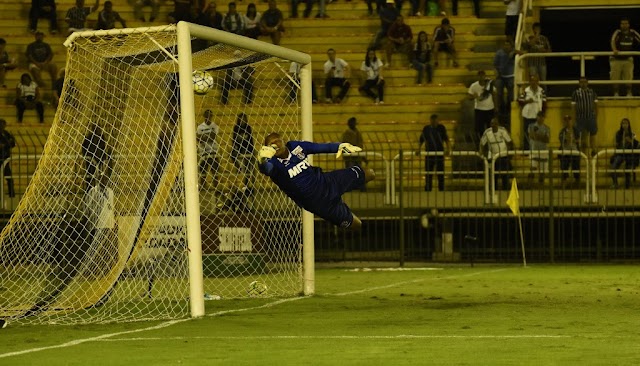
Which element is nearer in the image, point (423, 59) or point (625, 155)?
point (625, 155)

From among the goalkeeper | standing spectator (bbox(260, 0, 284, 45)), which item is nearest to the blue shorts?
the goalkeeper

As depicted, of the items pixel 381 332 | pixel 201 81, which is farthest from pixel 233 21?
pixel 381 332

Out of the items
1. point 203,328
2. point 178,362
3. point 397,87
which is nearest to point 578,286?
point 203,328

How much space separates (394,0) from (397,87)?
2.62 metres

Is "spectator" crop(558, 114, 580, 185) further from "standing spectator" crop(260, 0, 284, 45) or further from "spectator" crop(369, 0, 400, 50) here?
"standing spectator" crop(260, 0, 284, 45)

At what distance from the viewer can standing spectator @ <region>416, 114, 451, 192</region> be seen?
24.6 meters

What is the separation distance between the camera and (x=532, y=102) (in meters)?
27.4

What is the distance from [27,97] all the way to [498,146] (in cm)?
1092

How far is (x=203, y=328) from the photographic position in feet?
44.6

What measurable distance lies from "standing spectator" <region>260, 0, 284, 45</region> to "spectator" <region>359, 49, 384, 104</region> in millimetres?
2459

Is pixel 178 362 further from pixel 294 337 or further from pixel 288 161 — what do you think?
pixel 288 161

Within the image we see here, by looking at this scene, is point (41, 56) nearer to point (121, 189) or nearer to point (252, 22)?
point (252, 22)

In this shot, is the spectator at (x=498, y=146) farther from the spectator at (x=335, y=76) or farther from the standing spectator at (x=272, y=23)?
the standing spectator at (x=272, y=23)

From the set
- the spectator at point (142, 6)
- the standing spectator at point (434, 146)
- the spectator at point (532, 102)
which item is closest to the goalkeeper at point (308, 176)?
the standing spectator at point (434, 146)
